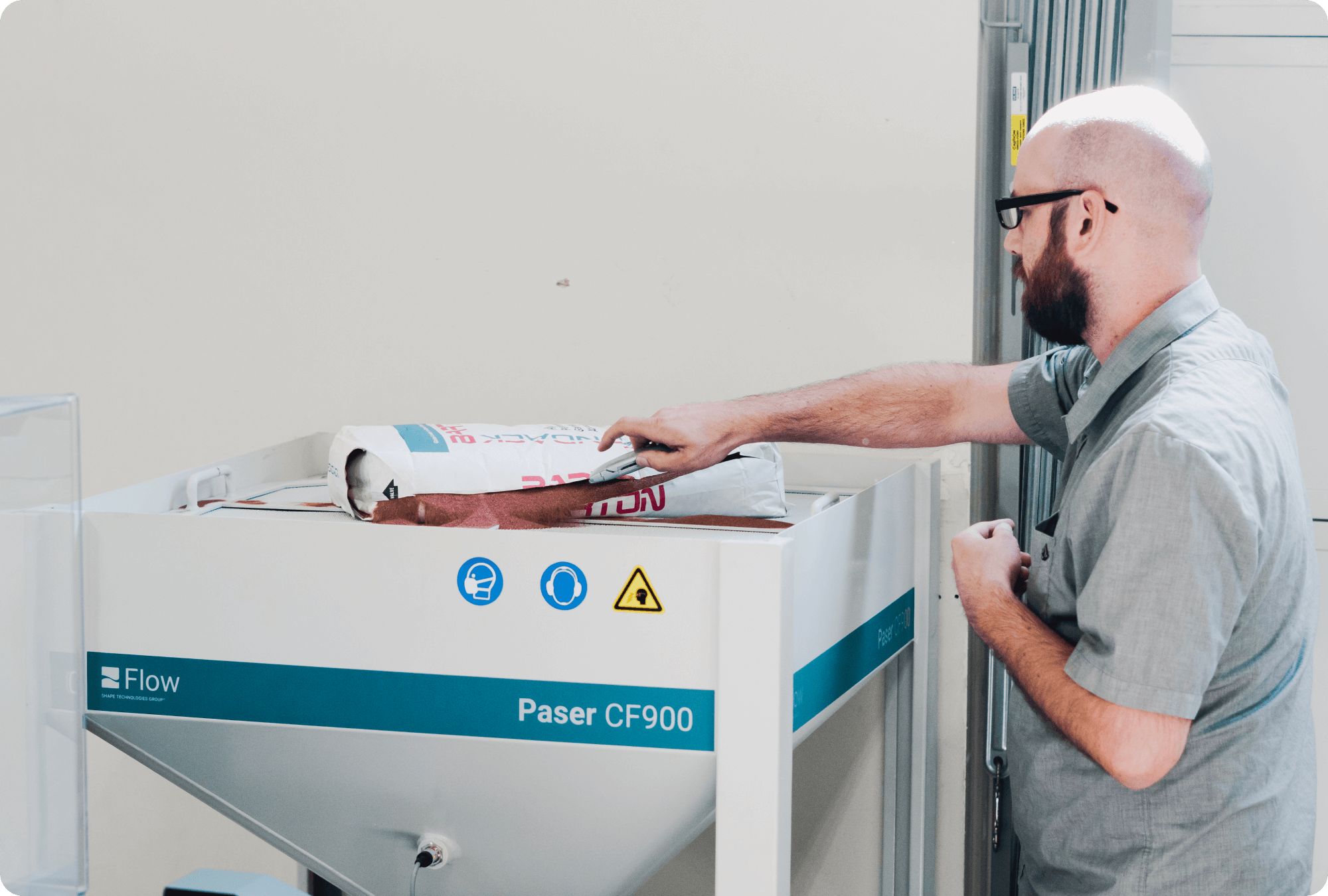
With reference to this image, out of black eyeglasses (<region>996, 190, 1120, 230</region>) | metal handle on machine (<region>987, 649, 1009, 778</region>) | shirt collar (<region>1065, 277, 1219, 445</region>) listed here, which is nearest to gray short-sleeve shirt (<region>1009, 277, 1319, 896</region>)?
shirt collar (<region>1065, 277, 1219, 445</region>)

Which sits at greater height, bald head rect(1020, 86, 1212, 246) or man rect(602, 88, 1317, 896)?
bald head rect(1020, 86, 1212, 246)

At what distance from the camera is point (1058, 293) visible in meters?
1.16

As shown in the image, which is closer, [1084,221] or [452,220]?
[1084,221]

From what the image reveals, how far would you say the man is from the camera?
37.1 inches

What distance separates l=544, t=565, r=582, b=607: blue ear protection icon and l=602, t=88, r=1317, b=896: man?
39 centimetres

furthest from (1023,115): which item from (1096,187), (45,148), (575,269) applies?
(45,148)

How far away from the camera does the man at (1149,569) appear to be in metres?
0.94

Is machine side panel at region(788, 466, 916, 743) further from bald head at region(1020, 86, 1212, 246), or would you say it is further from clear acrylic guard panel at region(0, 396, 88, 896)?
clear acrylic guard panel at region(0, 396, 88, 896)

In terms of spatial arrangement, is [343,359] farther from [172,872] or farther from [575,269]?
[172,872]

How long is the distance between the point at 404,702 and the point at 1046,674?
598 millimetres

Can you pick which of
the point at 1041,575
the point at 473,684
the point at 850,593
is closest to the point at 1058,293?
the point at 1041,575

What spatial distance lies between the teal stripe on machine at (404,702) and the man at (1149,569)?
319 mm

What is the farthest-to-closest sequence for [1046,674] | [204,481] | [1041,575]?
[204,481], [1041,575], [1046,674]

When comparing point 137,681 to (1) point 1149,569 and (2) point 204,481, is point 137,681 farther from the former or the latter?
(1) point 1149,569
